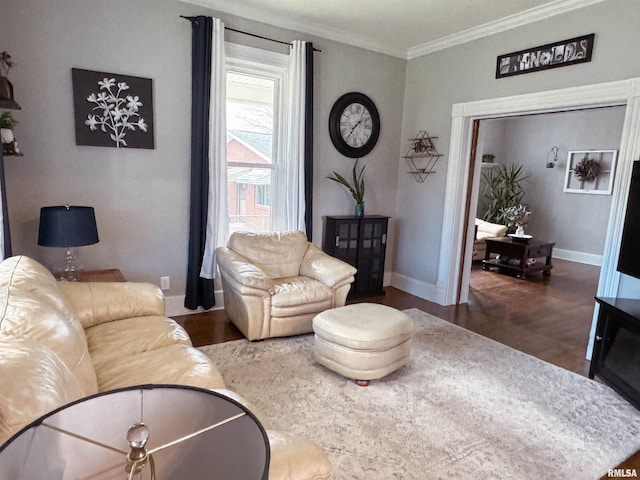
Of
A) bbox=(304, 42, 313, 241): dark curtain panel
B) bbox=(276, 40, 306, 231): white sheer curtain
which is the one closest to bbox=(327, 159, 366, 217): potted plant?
bbox=(304, 42, 313, 241): dark curtain panel

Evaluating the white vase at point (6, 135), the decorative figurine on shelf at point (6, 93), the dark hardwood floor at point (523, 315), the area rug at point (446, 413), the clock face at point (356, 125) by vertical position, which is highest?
the clock face at point (356, 125)

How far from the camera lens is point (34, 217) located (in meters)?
3.05

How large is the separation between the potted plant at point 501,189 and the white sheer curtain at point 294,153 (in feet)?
16.6

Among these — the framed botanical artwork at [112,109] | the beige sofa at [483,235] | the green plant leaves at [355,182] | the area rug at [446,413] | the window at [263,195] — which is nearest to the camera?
the area rug at [446,413]

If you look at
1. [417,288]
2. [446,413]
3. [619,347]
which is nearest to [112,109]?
[446,413]

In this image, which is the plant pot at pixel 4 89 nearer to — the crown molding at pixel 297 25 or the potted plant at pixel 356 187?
the crown molding at pixel 297 25

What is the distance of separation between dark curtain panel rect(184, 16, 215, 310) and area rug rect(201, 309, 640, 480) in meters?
0.85

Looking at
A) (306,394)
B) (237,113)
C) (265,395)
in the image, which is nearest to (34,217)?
(237,113)

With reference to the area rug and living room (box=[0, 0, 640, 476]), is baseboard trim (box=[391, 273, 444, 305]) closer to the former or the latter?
living room (box=[0, 0, 640, 476])

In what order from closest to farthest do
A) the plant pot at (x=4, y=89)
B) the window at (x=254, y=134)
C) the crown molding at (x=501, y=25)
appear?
the plant pot at (x=4, y=89) → the crown molding at (x=501, y=25) → the window at (x=254, y=134)

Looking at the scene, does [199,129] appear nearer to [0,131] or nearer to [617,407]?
[0,131]

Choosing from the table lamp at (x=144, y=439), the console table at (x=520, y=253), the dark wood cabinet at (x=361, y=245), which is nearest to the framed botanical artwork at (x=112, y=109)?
the dark wood cabinet at (x=361, y=245)

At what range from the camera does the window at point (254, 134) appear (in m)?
3.84

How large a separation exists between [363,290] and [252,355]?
6.23ft
